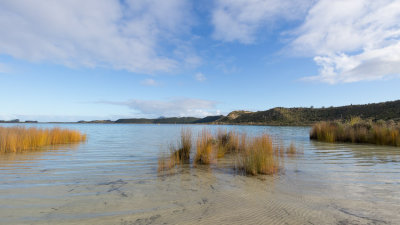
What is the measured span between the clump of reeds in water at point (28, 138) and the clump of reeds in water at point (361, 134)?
1672 cm

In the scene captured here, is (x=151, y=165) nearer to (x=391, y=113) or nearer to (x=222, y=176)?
(x=222, y=176)

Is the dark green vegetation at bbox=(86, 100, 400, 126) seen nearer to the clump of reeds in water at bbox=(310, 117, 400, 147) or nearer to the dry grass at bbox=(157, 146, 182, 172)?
the clump of reeds in water at bbox=(310, 117, 400, 147)

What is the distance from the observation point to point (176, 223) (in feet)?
7.88

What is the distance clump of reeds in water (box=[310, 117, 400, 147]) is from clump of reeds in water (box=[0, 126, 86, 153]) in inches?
658

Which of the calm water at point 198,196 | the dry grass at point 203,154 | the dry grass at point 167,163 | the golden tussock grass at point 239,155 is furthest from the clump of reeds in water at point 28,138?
the dry grass at point 203,154

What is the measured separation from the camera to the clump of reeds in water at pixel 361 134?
34.6ft

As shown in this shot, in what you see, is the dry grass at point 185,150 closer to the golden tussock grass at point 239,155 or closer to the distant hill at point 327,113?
the golden tussock grass at point 239,155

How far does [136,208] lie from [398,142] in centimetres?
1313

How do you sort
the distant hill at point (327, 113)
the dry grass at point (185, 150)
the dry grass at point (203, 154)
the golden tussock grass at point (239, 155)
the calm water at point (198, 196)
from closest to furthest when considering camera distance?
1. the calm water at point (198, 196)
2. the golden tussock grass at point (239, 155)
3. the dry grass at point (203, 154)
4. the dry grass at point (185, 150)
5. the distant hill at point (327, 113)

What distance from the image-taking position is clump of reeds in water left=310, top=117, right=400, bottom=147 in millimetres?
10547

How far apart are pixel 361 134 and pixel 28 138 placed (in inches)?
705

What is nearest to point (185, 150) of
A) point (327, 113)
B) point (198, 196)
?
point (198, 196)

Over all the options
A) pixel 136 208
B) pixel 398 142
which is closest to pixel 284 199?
pixel 136 208

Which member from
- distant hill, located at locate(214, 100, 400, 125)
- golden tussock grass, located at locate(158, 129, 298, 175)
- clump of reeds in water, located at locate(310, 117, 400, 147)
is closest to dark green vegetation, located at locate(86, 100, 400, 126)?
distant hill, located at locate(214, 100, 400, 125)
